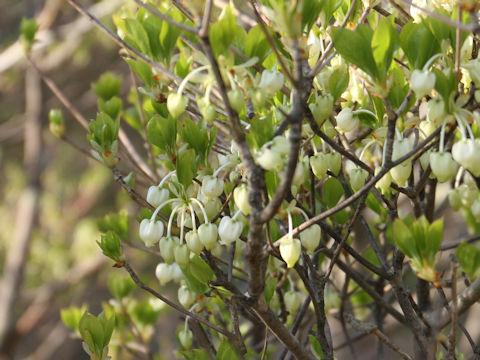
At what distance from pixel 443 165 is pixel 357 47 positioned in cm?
19

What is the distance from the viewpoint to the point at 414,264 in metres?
0.69

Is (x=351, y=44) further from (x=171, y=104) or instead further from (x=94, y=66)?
(x=94, y=66)

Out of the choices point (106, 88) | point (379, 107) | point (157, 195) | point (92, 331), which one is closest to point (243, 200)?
point (157, 195)

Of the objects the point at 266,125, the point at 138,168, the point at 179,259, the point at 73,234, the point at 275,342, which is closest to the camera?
the point at 266,125

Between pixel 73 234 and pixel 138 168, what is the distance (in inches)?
109

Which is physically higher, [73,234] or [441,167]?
[73,234]

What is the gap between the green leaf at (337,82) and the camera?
30.1 inches

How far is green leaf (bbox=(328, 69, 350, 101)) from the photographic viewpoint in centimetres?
77

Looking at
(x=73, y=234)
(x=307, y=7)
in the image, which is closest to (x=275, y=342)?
(x=307, y=7)

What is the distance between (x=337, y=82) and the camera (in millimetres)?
770

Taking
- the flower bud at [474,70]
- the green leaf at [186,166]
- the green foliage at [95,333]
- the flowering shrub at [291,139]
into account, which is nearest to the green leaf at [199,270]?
the flowering shrub at [291,139]

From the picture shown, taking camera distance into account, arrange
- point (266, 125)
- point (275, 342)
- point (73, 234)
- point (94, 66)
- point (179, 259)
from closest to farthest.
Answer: point (266, 125) < point (179, 259) < point (275, 342) < point (73, 234) < point (94, 66)

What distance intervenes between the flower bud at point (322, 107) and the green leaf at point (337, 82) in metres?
0.07

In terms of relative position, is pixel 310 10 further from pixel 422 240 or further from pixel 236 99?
pixel 422 240
